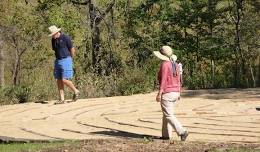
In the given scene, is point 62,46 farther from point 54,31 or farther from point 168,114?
point 168,114

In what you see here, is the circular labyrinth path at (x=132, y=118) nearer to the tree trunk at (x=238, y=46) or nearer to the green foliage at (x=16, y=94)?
the green foliage at (x=16, y=94)

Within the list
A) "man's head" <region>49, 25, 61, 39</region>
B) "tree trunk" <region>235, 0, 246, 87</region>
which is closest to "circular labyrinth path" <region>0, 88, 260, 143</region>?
"man's head" <region>49, 25, 61, 39</region>

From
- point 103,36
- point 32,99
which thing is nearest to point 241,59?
point 103,36

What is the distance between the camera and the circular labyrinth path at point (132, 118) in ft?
30.5

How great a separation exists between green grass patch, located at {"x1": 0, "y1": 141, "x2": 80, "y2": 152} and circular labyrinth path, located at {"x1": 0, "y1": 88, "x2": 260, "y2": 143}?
1.86 ft

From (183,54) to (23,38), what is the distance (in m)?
18.3

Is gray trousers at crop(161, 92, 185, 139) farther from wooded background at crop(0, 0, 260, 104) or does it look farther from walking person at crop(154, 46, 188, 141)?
wooded background at crop(0, 0, 260, 104)

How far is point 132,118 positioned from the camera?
11.0 metres

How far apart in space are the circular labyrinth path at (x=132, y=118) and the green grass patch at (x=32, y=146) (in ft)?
1.86

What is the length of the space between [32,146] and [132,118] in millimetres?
3176

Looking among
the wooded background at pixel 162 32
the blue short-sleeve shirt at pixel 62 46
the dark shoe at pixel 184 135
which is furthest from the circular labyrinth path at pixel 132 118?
the wooded background at pixel 162 32

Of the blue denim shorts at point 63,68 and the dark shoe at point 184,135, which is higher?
the blue denim shorts at point 63,68

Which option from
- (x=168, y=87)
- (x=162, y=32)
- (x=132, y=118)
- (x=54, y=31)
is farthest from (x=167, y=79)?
(x=162, y=32)

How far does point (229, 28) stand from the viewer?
2211 centimetres
